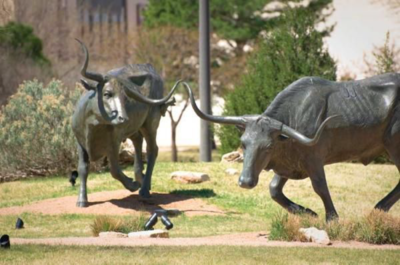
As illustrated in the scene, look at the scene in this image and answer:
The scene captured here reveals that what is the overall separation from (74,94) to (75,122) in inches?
223

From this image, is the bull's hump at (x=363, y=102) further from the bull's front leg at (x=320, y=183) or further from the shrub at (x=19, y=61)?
the shrub at (x=19, y=61)

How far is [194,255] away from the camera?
11.5m

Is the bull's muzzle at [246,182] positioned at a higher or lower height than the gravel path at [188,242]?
higher

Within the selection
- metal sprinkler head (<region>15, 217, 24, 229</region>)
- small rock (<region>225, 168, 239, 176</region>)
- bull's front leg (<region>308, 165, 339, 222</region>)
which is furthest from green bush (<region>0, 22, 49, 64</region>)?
bull's front leg (<region>308, 165, 339, 222</region>)

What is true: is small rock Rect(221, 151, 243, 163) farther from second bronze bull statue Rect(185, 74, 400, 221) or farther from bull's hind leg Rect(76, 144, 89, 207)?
second bronze bull statue Rect(185, 74, 400, 221)

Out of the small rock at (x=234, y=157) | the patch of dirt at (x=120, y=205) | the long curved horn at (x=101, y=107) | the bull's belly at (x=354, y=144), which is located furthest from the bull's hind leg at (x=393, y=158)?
the small rock at (x=234, y=157)

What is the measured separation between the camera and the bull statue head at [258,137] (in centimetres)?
1245

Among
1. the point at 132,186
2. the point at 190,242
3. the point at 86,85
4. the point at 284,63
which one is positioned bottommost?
the point at 190,242

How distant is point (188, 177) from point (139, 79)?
3.01 metres

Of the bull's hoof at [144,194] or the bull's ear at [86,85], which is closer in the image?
the bull's ear at [86,85]

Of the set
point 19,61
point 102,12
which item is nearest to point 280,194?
point 19,61

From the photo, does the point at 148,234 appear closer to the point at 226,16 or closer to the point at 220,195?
the point at 220,195

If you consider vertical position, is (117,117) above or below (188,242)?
above

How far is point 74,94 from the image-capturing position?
22.7 m
